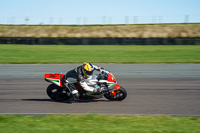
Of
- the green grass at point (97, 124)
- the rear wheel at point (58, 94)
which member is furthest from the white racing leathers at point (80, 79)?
the green grass at point (97, 124)

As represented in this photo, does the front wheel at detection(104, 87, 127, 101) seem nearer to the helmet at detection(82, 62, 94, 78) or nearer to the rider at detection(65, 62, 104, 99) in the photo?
Answer: the rider at detection(65, 62, 104, 99)

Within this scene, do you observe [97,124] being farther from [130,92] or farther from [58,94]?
[130,92]

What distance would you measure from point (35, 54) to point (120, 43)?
397 inches

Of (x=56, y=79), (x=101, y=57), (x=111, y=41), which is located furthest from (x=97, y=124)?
(x=111, y=41)

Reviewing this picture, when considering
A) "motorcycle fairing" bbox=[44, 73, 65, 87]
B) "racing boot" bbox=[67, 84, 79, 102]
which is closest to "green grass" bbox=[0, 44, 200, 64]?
"motorcycle fairing" bbox=[44, 73, 65, 87]

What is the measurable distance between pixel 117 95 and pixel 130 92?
1678 millimetres

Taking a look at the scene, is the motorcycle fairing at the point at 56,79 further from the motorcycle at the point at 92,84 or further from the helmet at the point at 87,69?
the helmet at the point at 87,69

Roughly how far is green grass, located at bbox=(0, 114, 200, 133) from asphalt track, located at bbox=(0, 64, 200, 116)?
0.87m

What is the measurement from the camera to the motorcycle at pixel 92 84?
9.71 metres

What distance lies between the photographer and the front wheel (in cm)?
990

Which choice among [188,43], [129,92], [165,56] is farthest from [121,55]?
[129,92]

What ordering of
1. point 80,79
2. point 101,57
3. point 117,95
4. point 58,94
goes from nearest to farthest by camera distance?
1. point 80,79
2. point 117,95
3. point 58,94
4. point 101,57

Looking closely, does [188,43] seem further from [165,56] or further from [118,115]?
[118,115]

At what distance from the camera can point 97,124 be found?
A: 7.05 meters
